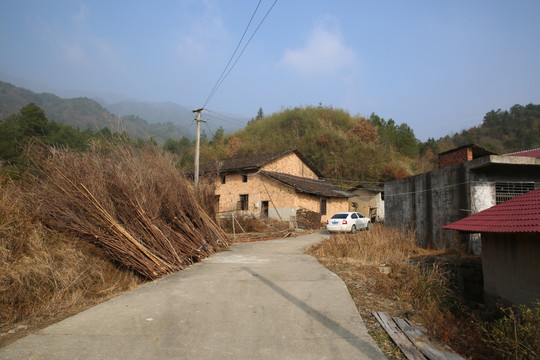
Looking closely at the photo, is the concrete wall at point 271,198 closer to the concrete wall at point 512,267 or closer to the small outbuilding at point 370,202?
the small outbuilding at point 370,202

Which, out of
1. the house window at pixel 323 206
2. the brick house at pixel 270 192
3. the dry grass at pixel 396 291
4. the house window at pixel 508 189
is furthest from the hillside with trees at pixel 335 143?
the dry grass at pixel 396 291

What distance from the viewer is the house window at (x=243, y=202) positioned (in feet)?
87.4

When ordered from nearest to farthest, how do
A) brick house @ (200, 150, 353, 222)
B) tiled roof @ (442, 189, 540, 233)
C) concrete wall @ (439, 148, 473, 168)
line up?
1. tiled roof @ (442, 189, 540, 233)
2. concrete wall @ (439, 148, 473, 168)
3. brick house @ (200, 150, 353, 222)

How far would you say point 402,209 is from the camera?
16.7 m

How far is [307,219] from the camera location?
80.9 ft

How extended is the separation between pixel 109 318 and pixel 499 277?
28.4ft

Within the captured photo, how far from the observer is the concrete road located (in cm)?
402

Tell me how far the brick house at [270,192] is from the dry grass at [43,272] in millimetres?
15823

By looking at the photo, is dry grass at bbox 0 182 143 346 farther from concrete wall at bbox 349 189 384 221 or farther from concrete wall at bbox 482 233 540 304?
concrete wall at bbox 349 189 384 221

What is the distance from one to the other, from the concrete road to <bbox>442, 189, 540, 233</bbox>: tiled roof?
12.4 ft

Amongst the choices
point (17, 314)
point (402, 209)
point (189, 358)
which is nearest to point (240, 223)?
point (402, 209)

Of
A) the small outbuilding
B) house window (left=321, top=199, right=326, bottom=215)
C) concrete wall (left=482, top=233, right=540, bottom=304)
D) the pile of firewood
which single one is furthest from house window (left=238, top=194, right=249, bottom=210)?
concrete wall (left=482, top=233, right=540, bottom=304)

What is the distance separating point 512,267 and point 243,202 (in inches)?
820

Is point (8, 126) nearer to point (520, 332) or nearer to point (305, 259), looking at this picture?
point (305, 259)
